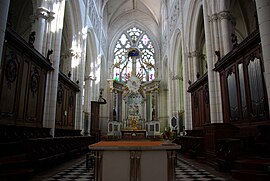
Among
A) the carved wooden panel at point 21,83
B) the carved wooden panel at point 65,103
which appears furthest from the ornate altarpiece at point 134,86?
the carved wooden panel at point 21,83

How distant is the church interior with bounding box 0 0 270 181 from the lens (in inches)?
188

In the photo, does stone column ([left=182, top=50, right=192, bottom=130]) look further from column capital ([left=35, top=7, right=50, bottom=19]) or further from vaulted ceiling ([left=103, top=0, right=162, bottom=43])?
vaulted ceiling ([left=103, top=0, right=162, bottom=43])

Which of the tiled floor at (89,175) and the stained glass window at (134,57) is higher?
the stained glass window at (134,57)

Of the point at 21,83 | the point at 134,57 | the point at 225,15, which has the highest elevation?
the point at 134,57

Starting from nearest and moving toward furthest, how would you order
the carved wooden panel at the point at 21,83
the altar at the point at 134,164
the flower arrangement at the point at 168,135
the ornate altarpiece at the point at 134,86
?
the altar at the point at 134,164, the carved wooden panel at the point at 21,83, the flower arrangement at the point at 168,135, the ornate altarpiece at the point at 134,86

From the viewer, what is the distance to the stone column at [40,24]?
10.1 m

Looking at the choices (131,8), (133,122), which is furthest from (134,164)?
(131,8)

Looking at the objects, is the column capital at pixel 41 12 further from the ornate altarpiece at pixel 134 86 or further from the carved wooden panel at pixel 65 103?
the ornate altarpiece at pixel 134 86

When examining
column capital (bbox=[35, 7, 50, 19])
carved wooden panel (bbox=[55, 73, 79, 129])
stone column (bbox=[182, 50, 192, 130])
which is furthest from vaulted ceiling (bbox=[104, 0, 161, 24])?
column capital (bbox=[35, 7, 50, 19])

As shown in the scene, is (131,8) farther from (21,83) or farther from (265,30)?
(265,30)

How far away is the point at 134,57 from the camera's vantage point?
30.8 m

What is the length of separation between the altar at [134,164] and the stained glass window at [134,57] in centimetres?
2615

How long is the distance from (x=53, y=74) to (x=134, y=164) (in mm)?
8399

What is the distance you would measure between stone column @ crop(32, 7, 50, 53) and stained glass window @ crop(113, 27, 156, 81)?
19.0m
